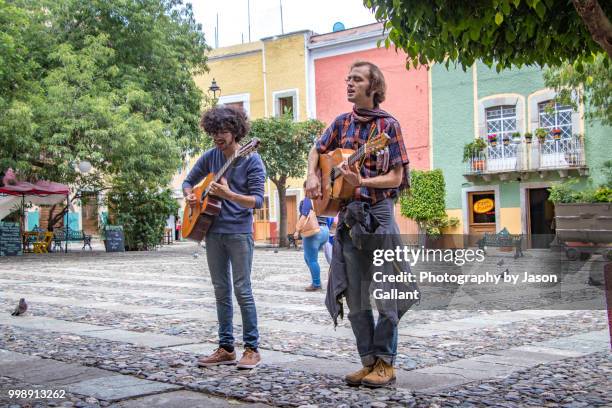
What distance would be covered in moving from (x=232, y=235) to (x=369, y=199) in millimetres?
1160

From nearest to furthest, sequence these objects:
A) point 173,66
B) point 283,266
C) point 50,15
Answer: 1. point 283,266
2. point 50,15
3. point 173,66

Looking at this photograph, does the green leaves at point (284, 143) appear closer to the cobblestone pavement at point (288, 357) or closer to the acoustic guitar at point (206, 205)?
the cobblestone pavement at point (288, 357)

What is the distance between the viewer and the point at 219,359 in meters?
5.19

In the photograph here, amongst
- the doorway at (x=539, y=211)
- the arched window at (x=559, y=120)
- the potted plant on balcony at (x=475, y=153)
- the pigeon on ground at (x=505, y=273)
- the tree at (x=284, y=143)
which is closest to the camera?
the pigeon on ground at (x=505, y=273)

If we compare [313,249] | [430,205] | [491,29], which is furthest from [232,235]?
[430,205]

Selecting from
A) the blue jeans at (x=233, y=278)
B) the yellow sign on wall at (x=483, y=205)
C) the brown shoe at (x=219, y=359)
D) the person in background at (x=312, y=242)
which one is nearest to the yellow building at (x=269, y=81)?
the yellow sign on wall at (x=483, y=205)

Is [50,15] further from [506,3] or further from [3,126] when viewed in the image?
[506,3]

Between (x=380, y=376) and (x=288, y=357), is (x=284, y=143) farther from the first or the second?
(x=380, y=376)

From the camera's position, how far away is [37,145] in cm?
1962

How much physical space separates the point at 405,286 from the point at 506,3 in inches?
67.4

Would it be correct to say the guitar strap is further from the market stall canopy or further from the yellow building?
the yellow building

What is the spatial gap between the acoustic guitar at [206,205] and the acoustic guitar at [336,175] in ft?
2.51

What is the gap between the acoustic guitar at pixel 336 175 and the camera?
4.35m

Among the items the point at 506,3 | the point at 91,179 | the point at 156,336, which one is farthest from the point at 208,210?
the point at 91,179
